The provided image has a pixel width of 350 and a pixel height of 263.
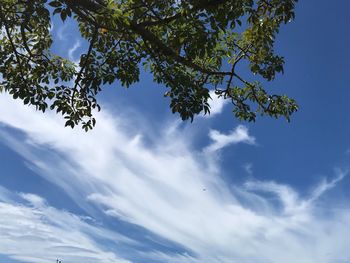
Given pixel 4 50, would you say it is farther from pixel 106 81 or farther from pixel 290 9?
pixel 290 9

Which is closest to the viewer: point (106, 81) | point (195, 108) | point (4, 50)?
point (195, 108)

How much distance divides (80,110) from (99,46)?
2123 millimetres

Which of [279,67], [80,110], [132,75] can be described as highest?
[279,67]

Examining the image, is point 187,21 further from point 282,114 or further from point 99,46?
point 282,114

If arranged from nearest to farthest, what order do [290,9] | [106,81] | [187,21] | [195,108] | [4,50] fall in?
1. [187,21]
2. [290,9]
3. [195,108]
4. [106,81]
5. [4,50]

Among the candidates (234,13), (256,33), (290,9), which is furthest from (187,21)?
(256,33)

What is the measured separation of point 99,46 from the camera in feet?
48.6

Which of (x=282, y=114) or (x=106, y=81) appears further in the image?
(x=282, y=114)

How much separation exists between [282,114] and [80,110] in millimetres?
6674

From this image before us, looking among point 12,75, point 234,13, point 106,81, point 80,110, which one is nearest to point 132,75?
point 106,81

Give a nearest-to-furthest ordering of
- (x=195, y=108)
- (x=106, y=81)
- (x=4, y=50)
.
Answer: (x=195, y=108) → (x=106, y=81) → (x=4, y=50)

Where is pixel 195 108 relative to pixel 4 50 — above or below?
below

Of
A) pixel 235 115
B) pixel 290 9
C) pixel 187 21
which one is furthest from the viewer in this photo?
pixel 235 115

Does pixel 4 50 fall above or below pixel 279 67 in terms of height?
below
